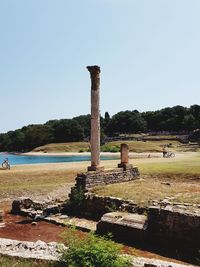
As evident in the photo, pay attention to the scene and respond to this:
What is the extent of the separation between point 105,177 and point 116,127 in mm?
126935

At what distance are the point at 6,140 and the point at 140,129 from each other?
54.0 metres

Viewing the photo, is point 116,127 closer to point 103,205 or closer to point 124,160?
point 124,160

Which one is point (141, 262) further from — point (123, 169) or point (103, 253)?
point (123, 169)

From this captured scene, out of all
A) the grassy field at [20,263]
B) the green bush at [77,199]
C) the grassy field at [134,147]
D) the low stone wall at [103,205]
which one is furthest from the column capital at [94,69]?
the grassy field at [134,147]

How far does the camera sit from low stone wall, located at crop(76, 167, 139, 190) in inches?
782

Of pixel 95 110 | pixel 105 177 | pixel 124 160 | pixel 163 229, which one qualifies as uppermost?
pixel 95 110

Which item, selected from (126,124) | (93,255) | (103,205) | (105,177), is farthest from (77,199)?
(126,124)

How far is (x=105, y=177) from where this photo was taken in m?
21.4

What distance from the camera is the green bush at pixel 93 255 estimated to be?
7831 millimetres

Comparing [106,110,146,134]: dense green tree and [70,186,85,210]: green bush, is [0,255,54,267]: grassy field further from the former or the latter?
[106,110,146,134]: dense green tree

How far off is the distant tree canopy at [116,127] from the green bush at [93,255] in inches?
4595


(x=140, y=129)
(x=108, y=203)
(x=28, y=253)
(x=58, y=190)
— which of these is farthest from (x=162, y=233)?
(x=140, y=129)

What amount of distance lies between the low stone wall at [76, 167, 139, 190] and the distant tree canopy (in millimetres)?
101282

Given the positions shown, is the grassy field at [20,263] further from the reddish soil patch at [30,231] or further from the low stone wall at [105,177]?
the low stone wall at [105,177]
